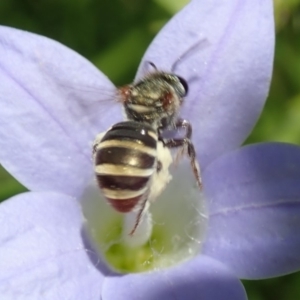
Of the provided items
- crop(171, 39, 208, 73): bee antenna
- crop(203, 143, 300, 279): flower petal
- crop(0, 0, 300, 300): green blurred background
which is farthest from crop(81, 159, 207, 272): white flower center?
crop(0, 0, 300, 300): green blurred background

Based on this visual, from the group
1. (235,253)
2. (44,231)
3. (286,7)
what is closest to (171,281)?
(235,253)

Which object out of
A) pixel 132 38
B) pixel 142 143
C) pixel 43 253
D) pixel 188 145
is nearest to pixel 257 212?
pixel 188 145

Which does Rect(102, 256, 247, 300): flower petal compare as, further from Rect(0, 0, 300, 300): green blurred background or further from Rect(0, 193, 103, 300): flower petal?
Rect(0, 0, 300, 300): green blurred background

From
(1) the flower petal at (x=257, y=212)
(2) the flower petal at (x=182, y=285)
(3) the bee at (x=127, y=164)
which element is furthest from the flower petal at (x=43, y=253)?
(1) the flower petal at (x=257, y=212)

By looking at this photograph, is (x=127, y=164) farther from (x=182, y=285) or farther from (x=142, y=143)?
(x=182, y=285)

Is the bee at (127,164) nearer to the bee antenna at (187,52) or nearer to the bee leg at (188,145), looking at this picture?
the bee leg at (188,145)

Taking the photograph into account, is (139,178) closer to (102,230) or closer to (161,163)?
(161,163)
